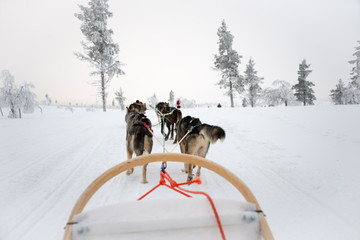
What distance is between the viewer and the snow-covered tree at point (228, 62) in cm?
2630

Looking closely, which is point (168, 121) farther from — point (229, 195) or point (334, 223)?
point (334, 223)

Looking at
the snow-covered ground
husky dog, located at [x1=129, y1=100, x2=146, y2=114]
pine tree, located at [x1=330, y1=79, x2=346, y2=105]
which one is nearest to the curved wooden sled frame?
the snow-covered ground

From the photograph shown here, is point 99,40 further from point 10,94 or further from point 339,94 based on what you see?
point 339,94

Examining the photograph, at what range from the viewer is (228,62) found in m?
26.4

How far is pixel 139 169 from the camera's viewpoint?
365 cm

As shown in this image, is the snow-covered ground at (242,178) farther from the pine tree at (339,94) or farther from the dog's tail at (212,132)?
the pine tree at (339,94)

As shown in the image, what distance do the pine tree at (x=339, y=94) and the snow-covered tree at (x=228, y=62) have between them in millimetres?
21823

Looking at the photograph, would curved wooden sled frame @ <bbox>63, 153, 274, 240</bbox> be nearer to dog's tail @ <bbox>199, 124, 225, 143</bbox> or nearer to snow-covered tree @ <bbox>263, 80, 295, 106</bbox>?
dog's tail @ <bbox>199, 124, 225, 143</bbox>

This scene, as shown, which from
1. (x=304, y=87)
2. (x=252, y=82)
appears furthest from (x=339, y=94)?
(x=252, y=82)

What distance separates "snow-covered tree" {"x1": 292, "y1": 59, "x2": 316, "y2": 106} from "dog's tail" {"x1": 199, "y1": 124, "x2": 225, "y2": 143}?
→ 34367mm

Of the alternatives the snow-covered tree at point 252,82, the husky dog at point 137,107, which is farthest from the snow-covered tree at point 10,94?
the snow-covered tree at point 252,82

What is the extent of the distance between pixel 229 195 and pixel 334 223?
4.11ft

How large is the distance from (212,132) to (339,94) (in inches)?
1767

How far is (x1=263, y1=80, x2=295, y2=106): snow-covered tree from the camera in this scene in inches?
1384
